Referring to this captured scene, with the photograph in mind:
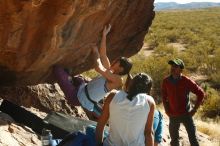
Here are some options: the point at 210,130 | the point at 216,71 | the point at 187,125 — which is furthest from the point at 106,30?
the point at 216,71

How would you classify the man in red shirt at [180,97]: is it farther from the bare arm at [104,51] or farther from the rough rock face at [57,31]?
the rough rock face at [57,31]

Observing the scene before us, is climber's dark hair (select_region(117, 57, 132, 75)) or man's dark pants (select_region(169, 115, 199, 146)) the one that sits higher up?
climber's dark hair (select_region(117, 57, 132, 75))

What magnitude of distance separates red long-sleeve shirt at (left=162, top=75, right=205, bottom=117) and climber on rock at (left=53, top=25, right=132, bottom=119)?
823 millimetres

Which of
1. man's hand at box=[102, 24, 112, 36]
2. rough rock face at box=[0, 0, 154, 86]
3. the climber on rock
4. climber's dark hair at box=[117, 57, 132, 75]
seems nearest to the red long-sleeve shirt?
the climber on rock

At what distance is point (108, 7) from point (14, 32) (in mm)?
1690

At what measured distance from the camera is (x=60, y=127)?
707 centimetres

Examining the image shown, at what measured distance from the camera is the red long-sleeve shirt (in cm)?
748

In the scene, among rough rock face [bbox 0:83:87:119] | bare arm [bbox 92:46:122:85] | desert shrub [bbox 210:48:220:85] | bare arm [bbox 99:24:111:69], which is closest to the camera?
bare arm [bbox 92:46:122:85]

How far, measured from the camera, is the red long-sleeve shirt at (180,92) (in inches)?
295

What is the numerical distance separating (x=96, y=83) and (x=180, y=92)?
1.41 meters

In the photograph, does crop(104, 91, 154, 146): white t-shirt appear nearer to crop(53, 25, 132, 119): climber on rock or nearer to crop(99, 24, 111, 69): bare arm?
crop(53, 25, 132, 119): climber on rock

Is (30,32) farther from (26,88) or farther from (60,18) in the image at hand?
(26,88)

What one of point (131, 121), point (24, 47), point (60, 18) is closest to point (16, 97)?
point (24, 47)

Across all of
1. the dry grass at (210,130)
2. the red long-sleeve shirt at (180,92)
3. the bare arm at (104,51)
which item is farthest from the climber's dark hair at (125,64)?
the dry grass at (210,130)
